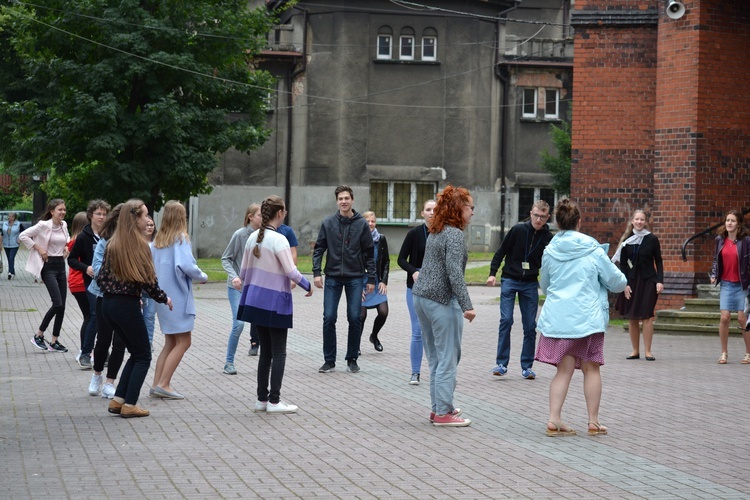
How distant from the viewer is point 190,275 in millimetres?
10344

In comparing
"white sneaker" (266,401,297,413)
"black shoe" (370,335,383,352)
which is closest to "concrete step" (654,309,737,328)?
"black shoe" (370,335,383,352)

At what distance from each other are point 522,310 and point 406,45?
29.7 m

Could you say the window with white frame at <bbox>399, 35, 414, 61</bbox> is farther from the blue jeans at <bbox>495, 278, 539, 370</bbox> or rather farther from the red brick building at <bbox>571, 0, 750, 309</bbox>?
the blue jeans at <bbox>495, 278, 539, 370</bbox>

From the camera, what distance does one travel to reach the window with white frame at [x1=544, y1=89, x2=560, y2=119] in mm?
42750

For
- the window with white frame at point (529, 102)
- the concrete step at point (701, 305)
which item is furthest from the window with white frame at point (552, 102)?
the concrete step at point (701, 305)

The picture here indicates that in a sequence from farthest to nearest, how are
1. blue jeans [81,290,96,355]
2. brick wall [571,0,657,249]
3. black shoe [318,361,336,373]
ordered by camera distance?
brick wall [571,0,657,249], black shoe [318,361,336,373], blue jeans [81,290,96,355]

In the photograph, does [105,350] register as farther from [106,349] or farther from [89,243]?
[89,243]

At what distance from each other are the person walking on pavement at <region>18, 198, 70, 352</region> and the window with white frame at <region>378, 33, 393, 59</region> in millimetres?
Answer: 27232

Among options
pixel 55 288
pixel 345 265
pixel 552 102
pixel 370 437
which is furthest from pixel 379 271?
pixel 552 102

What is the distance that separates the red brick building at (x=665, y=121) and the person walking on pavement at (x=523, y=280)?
6.60 m

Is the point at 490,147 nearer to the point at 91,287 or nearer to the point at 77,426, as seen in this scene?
the point at 91,287

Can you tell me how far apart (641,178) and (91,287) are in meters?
10.8

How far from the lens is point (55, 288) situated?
47.4 feet

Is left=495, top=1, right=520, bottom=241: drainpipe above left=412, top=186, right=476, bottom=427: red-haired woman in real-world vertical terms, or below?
above
